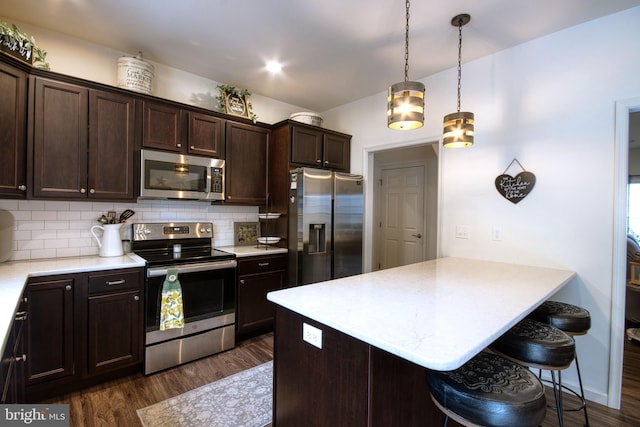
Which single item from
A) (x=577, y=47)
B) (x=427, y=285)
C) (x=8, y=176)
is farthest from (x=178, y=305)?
(x=577, y=47)

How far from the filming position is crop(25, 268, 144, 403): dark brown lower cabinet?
6.35ft

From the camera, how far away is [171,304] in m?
2.38

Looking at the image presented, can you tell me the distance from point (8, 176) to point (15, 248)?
639 millimetres

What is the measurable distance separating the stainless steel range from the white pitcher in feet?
0.67

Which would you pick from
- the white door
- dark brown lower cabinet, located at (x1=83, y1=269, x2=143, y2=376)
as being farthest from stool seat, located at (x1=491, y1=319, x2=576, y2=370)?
the white door

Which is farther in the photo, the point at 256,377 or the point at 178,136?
the point at 178,136

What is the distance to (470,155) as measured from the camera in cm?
276

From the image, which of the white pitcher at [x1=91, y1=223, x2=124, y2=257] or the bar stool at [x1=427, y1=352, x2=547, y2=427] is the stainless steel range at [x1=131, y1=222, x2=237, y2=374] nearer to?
the white pitcher at [x1=91, y1=223, x2=124, y2=257]

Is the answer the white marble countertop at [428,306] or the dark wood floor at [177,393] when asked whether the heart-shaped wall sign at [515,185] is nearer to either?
the white marble countertop at [428,306]

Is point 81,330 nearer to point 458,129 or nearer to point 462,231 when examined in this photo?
point 458,129

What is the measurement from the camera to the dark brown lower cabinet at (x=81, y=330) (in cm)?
194

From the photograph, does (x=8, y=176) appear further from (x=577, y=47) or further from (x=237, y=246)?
(x=577, y=47)

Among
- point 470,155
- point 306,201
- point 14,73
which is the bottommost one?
point 306,201

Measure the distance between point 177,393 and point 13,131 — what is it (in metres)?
2.12
